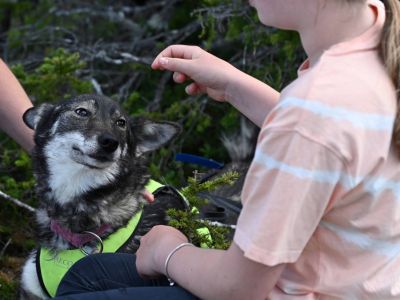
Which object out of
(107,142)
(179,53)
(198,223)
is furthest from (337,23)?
(107,142)

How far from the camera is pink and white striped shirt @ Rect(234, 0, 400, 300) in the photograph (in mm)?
1567

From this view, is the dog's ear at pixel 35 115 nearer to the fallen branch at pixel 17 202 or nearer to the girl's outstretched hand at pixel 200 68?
the fallen branch at pixel 17 202

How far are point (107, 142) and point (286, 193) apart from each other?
5.03 ft

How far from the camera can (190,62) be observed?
220cm

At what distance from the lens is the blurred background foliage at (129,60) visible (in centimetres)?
405

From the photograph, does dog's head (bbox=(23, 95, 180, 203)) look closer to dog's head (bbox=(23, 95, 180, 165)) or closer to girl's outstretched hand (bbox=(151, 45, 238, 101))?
dog's head (bbox=(23, 95, 180, 165))

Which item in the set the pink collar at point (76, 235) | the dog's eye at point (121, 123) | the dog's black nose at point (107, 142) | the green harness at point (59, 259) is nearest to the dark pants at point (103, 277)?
the green harness at point (59, 259)

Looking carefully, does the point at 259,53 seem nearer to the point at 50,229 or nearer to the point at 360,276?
the point at 50,229

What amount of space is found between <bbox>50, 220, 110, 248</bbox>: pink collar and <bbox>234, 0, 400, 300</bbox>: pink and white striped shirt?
53.6 inches

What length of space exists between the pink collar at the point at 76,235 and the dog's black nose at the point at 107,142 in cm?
35

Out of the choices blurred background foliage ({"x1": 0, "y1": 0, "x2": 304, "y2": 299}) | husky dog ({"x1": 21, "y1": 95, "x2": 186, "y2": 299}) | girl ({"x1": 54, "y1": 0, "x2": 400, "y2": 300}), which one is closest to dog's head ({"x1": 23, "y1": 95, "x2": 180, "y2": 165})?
husky dog ({"x1": 21, "y1": 95, "x2": 186, "y2": 299})

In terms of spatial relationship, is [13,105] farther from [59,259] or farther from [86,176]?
[59,259]

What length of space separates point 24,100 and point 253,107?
1604mm

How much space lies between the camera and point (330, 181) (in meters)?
1.58
